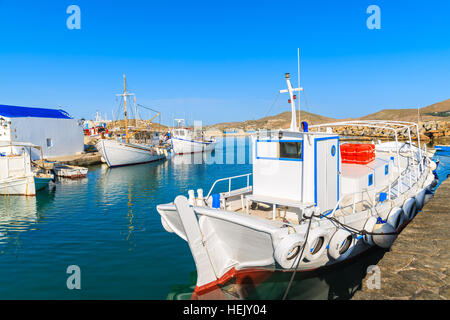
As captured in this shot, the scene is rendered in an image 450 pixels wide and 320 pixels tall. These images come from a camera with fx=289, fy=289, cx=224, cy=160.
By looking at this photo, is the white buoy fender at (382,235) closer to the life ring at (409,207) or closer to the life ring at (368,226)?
the life ring at (368,226)

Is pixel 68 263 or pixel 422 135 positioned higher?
pixel 422 135

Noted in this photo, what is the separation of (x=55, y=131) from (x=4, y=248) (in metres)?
34.8

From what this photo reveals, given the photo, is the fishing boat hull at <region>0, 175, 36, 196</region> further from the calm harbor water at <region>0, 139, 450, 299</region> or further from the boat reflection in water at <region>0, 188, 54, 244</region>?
the calm harbor water at <region>0, 139, 450, 299</region>

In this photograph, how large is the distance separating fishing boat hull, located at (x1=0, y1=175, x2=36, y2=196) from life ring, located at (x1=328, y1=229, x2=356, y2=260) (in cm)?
2355

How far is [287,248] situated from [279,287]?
269cm

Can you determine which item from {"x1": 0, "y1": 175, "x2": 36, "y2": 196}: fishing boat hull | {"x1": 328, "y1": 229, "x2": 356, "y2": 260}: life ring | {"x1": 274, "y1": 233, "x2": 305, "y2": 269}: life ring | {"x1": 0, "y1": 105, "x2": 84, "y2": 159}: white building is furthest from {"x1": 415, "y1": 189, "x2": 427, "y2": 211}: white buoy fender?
{"x1": 0, "y1": 105, "x2": 84, "y2": 159}: white building

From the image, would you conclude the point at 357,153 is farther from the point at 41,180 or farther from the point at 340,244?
the point at 41,180

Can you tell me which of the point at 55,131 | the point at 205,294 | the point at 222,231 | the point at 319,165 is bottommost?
the point at 205,294

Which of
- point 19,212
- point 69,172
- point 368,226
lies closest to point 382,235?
point 368,226

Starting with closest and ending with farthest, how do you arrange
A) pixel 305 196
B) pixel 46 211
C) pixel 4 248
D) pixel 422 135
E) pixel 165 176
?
1. pixel 305 196
2. pixel 4 248
3. pixel 46 211
4. pixel 165 176
5. pixel 422 135

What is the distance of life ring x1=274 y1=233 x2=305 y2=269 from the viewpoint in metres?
7.20
